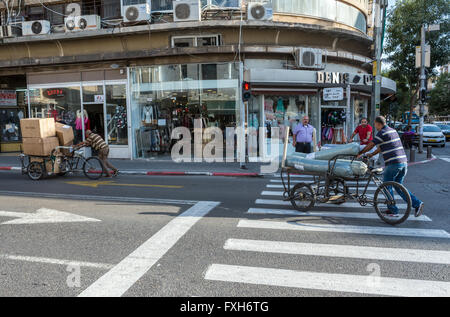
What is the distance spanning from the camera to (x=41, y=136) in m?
11.1

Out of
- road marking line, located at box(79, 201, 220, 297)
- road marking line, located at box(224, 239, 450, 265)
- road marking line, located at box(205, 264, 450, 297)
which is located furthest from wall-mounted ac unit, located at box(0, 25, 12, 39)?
road marking line, located at box(205, 264, 450, 297)

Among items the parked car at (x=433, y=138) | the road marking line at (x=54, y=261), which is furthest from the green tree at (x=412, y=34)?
the road marking line at (x=54, y=261)

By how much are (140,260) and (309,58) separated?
532 inches

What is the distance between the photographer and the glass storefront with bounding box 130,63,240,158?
1590cm

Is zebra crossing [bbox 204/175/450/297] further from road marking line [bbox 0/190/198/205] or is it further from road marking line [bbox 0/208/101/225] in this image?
road marking line [bbox 0/208/101/225]

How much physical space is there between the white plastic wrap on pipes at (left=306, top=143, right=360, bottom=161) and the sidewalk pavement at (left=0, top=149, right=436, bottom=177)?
17.5ft

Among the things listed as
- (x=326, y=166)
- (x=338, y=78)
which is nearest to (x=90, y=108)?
(x=338, y=78)

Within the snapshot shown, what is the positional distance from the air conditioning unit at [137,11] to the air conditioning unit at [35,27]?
4.25 metres

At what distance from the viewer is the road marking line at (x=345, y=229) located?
5613 millimetres

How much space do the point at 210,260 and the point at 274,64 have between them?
12.9 metres

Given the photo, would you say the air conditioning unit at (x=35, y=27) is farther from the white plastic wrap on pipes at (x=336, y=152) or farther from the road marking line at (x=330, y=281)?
the road marking line at (x=330, y=281)

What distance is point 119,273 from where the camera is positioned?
13.6ft

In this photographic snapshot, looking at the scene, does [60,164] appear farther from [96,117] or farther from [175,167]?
[96,117]

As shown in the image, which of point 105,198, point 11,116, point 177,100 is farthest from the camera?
point 11,116
